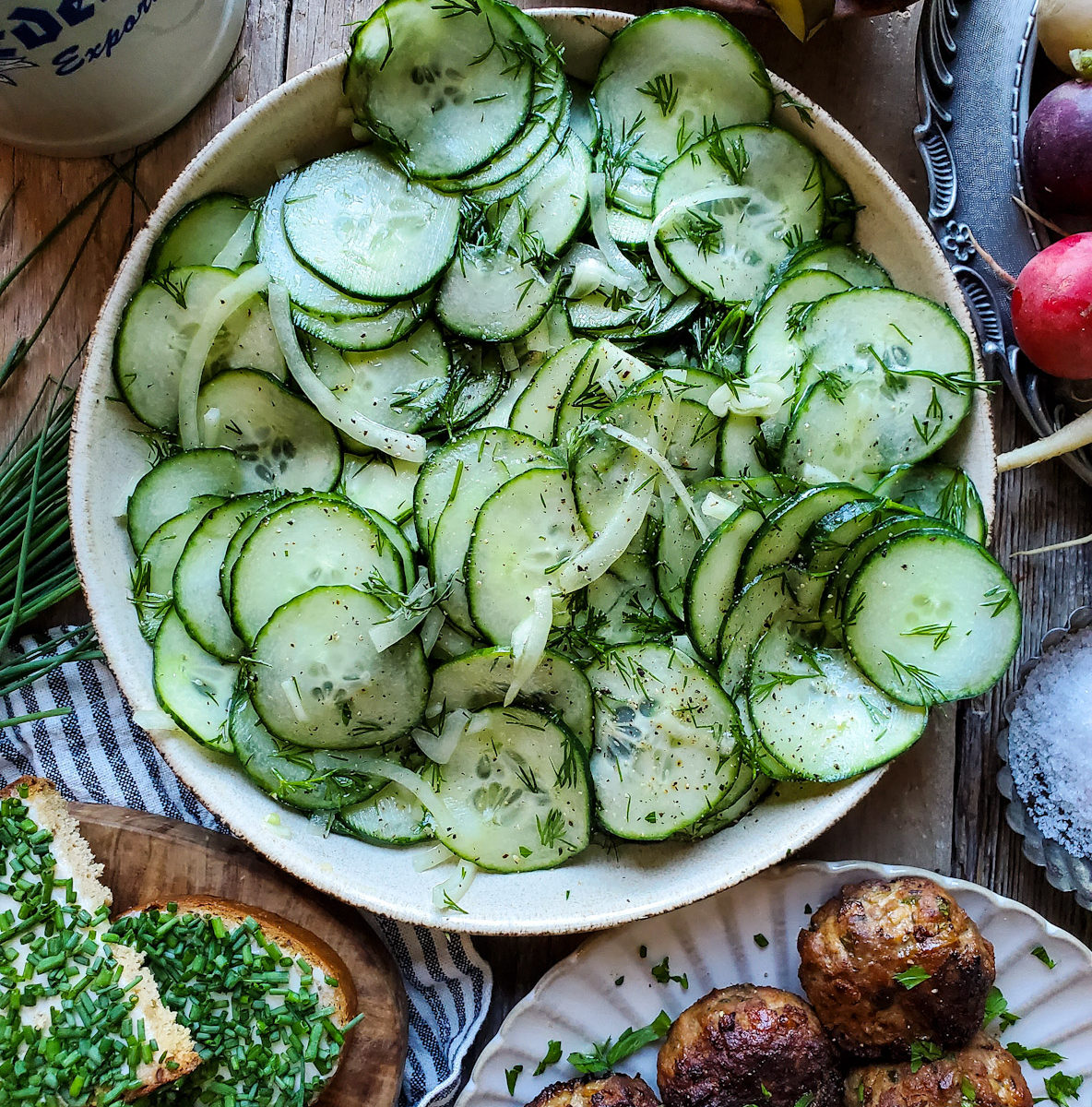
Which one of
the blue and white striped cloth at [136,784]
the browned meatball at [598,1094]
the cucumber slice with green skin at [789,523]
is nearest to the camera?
the cucumber slice with green skin at [789,523]

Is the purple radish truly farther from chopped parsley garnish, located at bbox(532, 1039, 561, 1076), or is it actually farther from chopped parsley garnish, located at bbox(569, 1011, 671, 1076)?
chopped parsley garnish, located at bbox(532, 1039, 561, 1076)

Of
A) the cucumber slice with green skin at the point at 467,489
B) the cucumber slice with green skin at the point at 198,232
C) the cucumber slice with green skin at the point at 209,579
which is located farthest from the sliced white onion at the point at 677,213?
the cucumber slice with green skin at the point at 209,579

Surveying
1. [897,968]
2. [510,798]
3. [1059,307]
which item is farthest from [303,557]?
[1059,307]

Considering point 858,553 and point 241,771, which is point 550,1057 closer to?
point 241,771

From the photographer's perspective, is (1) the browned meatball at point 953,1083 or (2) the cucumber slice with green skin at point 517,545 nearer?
(2) the cucumber slice with green skin at point 517,545

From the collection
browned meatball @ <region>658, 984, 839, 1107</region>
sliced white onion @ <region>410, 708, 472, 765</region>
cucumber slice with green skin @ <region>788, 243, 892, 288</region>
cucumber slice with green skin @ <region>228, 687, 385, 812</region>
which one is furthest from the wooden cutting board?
cucumber slice with green skin @ <region>788, 243, 892, 288</region>

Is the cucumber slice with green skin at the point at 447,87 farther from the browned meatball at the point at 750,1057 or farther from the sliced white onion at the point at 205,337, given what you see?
the browned meatball at the point at 750,1057

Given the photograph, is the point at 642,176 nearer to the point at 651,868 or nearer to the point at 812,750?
the point at 812,750
